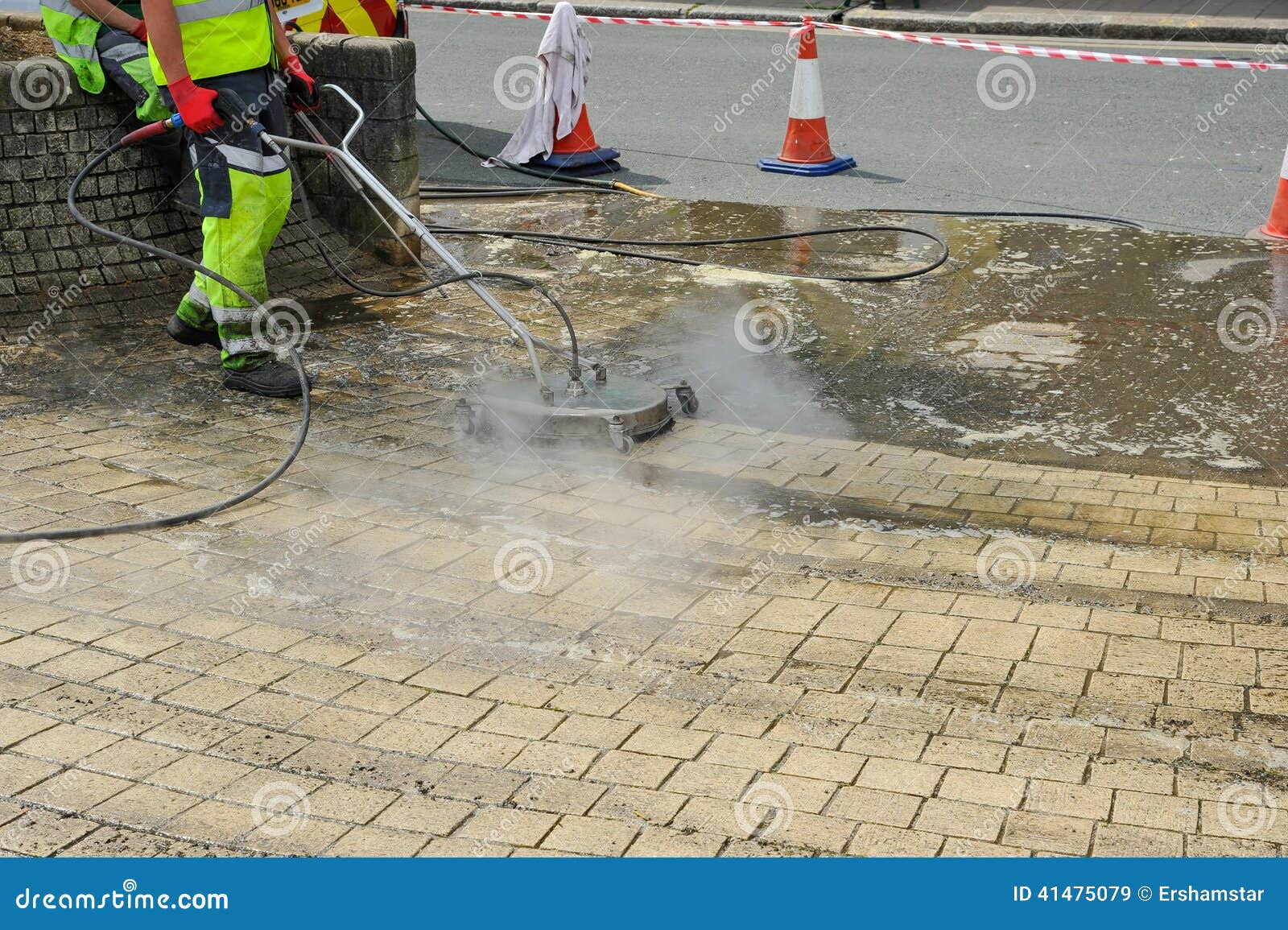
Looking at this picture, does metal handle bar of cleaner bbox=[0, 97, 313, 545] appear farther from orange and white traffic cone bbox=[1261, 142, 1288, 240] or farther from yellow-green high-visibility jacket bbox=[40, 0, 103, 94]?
orange and white traffic cone bbox=[1261, 142, 1288, 240]

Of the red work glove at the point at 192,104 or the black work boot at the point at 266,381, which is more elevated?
the red work glove at the point at 192,104

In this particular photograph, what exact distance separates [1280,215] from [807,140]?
306cm

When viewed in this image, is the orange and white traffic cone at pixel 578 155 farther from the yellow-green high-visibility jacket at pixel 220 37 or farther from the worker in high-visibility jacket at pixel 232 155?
the yellow-green high-visibility jacket at pixel 220 37

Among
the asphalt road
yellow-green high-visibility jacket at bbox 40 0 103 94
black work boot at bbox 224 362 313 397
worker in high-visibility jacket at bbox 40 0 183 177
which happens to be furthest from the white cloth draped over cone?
black work boot at bbox 224 362 313 397

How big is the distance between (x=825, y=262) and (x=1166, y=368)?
6.76 ft

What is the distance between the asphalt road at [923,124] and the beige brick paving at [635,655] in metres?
4.21

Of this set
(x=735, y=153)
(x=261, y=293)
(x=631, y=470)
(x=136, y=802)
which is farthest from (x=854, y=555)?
(x=735, y=153)

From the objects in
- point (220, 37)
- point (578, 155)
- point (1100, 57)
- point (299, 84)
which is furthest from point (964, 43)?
point (220, 37)

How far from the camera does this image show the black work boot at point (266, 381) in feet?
17.0

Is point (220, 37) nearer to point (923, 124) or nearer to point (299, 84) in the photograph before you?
point (299, 84)

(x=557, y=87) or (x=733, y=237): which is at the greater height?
(x=557, y=87)

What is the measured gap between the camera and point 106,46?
5.64 metres

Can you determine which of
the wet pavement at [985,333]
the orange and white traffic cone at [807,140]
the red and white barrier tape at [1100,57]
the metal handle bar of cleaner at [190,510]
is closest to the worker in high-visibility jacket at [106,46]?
the metal handle bar of cleaner at [190,510]

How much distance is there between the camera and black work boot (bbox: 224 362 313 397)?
5.19 meters
